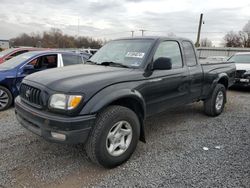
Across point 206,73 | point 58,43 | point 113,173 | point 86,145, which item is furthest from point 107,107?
point 58,43

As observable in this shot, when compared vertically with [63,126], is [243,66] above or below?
above

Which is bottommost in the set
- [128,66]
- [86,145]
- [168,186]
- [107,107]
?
[168,186]

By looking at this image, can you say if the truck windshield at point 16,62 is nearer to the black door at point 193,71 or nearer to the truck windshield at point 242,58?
the black door at point 193,71

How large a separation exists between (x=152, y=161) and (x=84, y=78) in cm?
156

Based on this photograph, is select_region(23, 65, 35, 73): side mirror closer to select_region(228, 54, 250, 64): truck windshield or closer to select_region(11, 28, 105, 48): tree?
select_region(228, 54, 250, 64): truck windshield

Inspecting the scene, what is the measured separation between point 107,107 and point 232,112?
447 cm

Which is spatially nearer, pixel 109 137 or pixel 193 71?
pixel 109 137

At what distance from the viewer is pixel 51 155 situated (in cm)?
371

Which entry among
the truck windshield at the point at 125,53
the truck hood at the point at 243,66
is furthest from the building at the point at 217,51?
the truck windshield at the point at 125,53

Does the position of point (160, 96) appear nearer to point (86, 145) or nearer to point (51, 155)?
point (86, 145)

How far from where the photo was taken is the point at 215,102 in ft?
19.0

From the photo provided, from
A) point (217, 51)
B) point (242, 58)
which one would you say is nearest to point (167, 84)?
point (242, 58)

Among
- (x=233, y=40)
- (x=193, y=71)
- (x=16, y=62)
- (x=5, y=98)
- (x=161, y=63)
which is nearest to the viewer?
(x=161, y=63)

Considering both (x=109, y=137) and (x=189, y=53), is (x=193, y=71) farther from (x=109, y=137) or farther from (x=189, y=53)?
(x=109, y=137)
